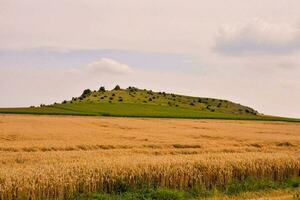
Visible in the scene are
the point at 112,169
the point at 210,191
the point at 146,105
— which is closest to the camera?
the point at 112,169

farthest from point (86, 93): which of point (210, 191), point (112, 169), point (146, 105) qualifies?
point (112, 169)

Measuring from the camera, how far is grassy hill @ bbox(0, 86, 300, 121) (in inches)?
3172

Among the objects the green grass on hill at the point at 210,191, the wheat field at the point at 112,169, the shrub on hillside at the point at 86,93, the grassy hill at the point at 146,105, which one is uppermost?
the shrub on hillside at the point at 86,93

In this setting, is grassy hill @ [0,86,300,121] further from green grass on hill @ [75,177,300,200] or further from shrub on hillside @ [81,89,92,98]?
green grass on hill @ [75,177,300,200]

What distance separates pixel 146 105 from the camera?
95.0m

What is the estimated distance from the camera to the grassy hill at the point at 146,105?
80.6 meters

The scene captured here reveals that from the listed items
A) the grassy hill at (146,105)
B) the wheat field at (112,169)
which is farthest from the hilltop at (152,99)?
the wheat field at (112,169)

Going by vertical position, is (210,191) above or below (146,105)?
below

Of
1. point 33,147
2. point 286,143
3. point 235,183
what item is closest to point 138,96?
point 286,143

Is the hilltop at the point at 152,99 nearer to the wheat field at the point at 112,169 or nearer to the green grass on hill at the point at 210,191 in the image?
the wheat field at the point at 112,169

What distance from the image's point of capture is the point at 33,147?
27703 mm

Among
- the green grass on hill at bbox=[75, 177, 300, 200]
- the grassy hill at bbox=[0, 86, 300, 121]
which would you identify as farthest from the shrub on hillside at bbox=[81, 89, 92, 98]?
the green grass on hill at bbox=[75, 177, 300, 200]

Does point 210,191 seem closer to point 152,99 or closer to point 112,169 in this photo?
point 112,169

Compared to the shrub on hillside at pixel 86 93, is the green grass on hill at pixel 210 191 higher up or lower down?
lower down
